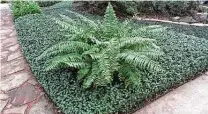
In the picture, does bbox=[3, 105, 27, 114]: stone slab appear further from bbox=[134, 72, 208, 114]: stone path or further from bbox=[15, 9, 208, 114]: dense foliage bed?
bbox=[134, 72, 208, 114]: stone path

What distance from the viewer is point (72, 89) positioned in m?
3.46

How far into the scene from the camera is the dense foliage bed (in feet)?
10.6

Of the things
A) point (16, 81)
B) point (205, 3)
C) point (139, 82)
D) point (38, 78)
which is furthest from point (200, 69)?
point (205, 3)

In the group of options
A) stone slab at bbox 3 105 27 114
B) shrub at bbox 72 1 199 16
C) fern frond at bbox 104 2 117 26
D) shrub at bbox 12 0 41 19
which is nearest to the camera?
stone slab at bbox 3 105 27 114

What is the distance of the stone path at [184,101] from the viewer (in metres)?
3.35

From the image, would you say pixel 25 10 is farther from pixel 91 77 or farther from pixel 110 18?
pixel 91 77

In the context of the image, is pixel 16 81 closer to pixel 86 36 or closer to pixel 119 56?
pixel 86 36

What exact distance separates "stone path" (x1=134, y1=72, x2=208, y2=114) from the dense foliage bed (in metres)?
0.10

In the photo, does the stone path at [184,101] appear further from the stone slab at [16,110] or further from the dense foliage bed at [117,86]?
the stone slab at [16,110]

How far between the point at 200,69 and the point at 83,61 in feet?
5.27

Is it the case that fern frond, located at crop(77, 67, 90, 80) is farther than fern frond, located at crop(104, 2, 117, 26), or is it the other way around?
fern frond, located at crop(104, 2, 117, 26)

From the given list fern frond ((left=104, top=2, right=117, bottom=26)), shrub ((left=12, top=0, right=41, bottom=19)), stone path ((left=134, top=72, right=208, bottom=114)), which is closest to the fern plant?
fern frond ((left=104, top=2, right=117, bottom=26))

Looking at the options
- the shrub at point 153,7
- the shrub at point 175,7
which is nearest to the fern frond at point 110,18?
the shrub at point 153,7

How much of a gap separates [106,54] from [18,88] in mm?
1394
